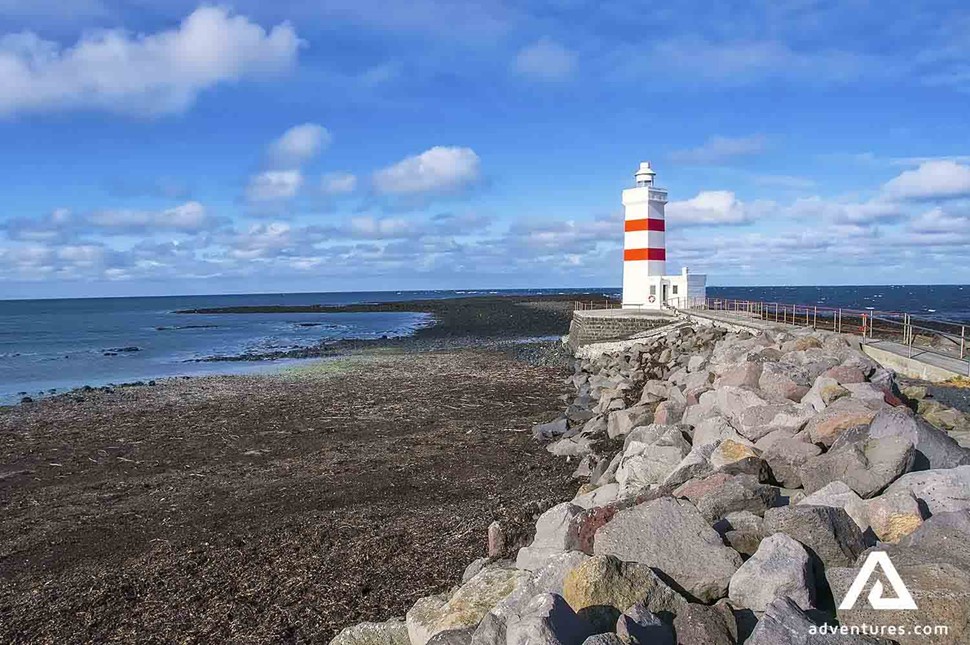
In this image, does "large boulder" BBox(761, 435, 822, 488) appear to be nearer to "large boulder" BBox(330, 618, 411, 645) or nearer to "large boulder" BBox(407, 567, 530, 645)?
Result: "large boulder" BBox(407, 567, 530, 645)

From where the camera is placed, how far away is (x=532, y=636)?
3244 mm

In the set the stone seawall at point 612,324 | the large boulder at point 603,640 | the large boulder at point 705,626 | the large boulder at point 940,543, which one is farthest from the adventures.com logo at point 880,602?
the stone seawall at point 612,324

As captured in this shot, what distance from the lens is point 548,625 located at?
10.8 feet

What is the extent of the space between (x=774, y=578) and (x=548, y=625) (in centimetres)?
127

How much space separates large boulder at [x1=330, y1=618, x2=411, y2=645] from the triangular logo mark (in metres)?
2.70

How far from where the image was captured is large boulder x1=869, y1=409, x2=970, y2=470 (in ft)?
17.5

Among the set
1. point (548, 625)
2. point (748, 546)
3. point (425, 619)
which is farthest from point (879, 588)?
point (425, 619)

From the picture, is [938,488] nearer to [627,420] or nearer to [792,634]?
[792,634]

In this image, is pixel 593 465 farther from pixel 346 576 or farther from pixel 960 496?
pixel 960 496

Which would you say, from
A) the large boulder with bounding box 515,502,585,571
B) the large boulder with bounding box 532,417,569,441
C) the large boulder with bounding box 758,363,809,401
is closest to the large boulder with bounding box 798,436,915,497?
the large boulder with bounding box 515,502,585,571

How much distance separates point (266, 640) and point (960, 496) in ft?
17.2

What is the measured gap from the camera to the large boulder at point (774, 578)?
3.63 m

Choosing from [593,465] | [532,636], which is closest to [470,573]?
[532,636]

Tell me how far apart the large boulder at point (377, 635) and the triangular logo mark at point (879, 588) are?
270 cm
